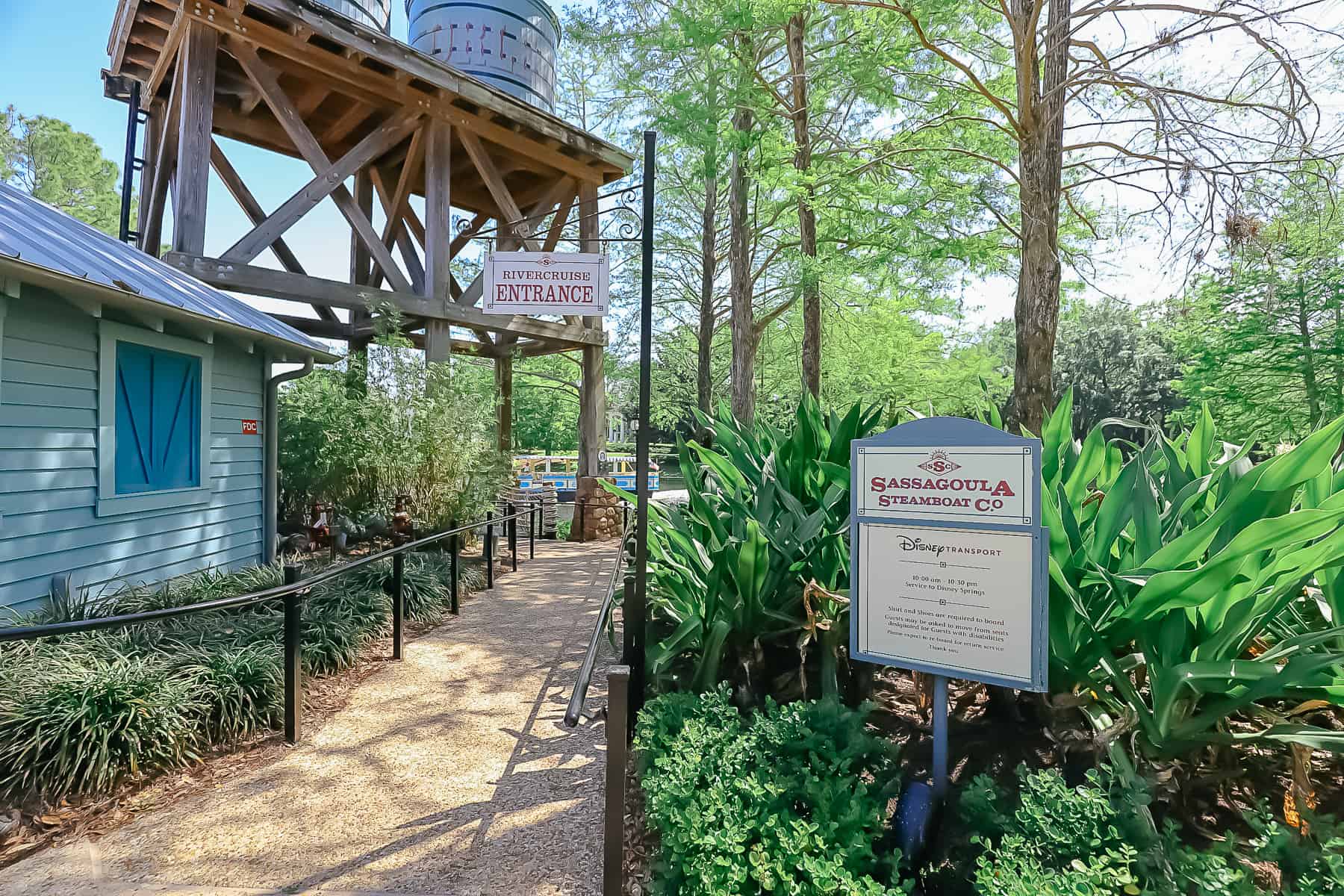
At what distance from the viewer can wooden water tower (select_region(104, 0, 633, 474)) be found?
23.8ft

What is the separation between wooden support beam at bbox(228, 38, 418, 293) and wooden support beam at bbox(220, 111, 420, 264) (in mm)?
45

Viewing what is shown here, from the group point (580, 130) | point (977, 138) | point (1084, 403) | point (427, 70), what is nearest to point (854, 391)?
point (977, 138)

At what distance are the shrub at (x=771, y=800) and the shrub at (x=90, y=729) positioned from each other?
99.2 inches

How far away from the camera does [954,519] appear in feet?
6.41

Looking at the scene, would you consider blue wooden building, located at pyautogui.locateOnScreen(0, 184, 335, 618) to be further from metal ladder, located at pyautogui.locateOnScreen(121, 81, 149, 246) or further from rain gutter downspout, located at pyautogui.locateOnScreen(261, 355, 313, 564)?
metal ladder, located at pyautogui.locateOnScreen(121, 81, 149, 246)

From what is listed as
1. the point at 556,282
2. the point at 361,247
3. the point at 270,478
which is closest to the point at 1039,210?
the point at 556,282

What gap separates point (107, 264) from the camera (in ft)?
16.8

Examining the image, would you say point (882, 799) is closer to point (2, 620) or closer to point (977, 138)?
point (2, 620)

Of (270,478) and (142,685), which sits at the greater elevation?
(270,478)

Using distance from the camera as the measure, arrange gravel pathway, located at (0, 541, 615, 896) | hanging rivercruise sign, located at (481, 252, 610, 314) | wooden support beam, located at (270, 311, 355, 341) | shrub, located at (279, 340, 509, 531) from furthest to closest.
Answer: wooden support beam, located at (270, 311, 355, 341) < shrub, located at (279, 340, 509, 531) < hanging rivercruise sign, located at (481, 252, 610, 314) < gravel pathway, located at (0, 541, 615, 896)

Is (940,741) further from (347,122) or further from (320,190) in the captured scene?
(347,122)

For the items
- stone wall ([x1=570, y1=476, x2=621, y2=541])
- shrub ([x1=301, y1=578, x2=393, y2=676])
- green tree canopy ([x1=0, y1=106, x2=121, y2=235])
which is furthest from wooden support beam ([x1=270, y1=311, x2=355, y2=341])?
green tree canopy ([x1=0, y1=106, x2=121, y2=235])

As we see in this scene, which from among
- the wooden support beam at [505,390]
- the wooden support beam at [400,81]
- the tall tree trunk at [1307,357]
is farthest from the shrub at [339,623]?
the tall tree trunk at [1307,357]

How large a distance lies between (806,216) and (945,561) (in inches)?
377
